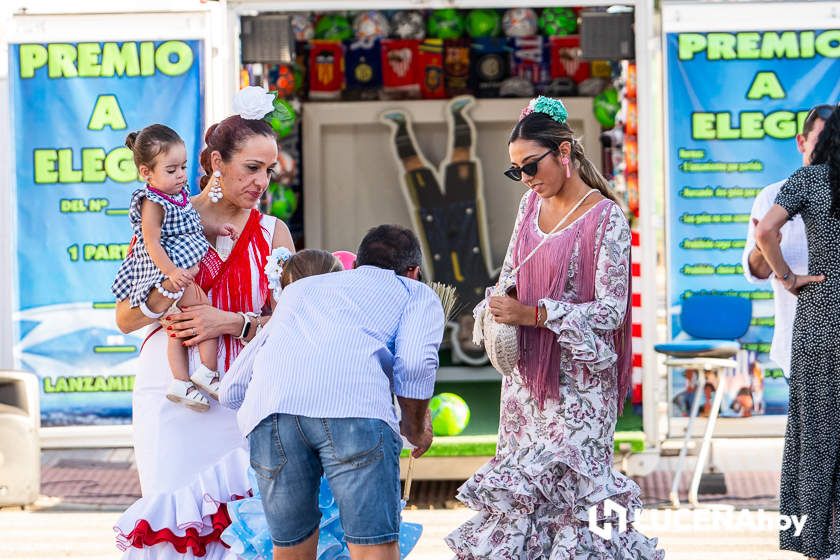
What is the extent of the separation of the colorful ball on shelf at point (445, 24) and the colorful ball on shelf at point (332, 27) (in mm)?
623

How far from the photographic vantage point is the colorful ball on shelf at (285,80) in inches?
376

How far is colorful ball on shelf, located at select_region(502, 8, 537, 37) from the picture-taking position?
30.3 feet

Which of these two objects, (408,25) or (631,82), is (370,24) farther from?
(631,82)

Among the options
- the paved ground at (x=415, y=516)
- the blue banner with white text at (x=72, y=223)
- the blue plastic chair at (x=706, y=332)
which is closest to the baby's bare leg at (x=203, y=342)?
the paved ground at (x=415, y=516)

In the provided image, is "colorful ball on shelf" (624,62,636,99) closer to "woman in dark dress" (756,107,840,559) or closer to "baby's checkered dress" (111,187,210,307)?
"woman in dark dress" (756,107,840,559)

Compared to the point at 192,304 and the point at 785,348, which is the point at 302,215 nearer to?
the point at 785,348

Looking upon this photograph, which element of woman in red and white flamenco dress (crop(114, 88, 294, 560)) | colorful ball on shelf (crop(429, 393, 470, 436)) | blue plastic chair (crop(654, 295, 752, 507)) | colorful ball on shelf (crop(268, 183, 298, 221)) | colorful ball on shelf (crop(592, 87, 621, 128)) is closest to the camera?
woman in red and white flamenco dress (crop(114, 88, 294, 560))

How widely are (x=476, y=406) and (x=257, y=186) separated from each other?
4857 mm

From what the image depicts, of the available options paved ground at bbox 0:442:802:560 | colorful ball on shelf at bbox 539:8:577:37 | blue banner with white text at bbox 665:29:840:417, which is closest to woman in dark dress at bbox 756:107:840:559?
paved ground at bbox 0:442:802:560

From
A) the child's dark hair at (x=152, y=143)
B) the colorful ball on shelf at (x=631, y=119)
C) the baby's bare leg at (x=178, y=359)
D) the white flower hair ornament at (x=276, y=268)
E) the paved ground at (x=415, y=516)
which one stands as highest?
the colorful ball on shelf at (x=631, y=119)

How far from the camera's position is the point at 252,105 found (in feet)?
14.3

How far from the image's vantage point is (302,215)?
10.6 m

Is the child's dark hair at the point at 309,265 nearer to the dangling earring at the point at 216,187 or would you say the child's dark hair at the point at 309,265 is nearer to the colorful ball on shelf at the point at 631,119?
the dangling earring at the point at 216,187

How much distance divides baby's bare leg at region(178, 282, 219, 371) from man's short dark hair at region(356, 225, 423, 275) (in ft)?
2.22
